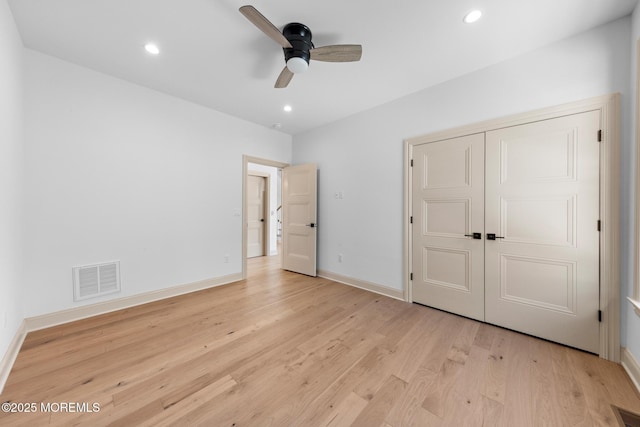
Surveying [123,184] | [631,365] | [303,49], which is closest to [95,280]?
[123,184]

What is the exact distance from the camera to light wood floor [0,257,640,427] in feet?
4.45

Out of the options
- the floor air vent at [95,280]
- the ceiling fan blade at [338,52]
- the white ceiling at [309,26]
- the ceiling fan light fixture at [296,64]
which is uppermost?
the white ceiling at [309,26]

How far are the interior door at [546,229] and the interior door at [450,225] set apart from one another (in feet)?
0.35

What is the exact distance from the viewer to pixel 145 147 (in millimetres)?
2936

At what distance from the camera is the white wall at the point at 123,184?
2312 mm

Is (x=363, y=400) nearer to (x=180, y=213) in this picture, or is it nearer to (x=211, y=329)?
(x=211, y=329)

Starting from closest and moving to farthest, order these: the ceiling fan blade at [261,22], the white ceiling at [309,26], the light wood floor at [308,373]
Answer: the light wood floor at [308,373] → the ceiling fan blade at [261,22] → the white ceiling at [309,26]

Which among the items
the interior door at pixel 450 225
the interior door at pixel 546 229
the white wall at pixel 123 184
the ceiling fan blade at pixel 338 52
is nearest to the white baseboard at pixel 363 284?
the interior door at pixel 450 225

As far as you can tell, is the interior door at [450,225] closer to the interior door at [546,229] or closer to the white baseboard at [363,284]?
the interior door at [546,229]

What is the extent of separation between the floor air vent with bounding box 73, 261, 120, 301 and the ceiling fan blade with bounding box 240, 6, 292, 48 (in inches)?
116

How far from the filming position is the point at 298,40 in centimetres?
191

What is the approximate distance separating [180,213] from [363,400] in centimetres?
310

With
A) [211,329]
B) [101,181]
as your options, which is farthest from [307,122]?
[211,329]

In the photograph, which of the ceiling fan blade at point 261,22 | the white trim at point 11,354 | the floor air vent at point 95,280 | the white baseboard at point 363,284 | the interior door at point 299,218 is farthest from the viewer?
the interior door at point 299,218
